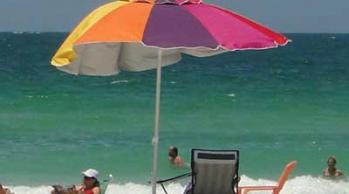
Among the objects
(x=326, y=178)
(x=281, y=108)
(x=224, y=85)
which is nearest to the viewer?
(x=326, y=178)

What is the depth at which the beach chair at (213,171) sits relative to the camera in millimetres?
7152

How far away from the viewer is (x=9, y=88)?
32656mm

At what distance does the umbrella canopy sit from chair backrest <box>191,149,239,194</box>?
1619mm

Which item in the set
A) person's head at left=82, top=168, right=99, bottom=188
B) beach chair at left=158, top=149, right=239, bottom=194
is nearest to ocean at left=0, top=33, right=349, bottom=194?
person's head at left=82, top=168, right=99, bottom=188

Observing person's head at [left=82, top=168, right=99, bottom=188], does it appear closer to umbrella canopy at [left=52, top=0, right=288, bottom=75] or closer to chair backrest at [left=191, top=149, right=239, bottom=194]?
chair backrest at [left=191, top=149, right=239, bottom=194]

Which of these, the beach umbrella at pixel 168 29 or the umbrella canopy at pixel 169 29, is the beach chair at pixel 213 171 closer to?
the beach umbrella at pixel 168 29

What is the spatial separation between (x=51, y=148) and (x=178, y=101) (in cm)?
1047

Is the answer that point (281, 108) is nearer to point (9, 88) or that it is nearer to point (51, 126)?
point (51, 126)

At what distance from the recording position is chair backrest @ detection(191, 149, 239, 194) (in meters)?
7.15

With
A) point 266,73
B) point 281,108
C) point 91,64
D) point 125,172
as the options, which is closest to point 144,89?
point 281,108

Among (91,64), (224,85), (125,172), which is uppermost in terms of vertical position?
(224,85)

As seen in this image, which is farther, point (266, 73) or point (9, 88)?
point (266, 73)

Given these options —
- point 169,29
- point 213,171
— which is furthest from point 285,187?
point 169,29

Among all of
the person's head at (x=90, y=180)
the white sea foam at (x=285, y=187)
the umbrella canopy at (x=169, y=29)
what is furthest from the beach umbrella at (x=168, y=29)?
the white sea foam at (x=285, y=187)
